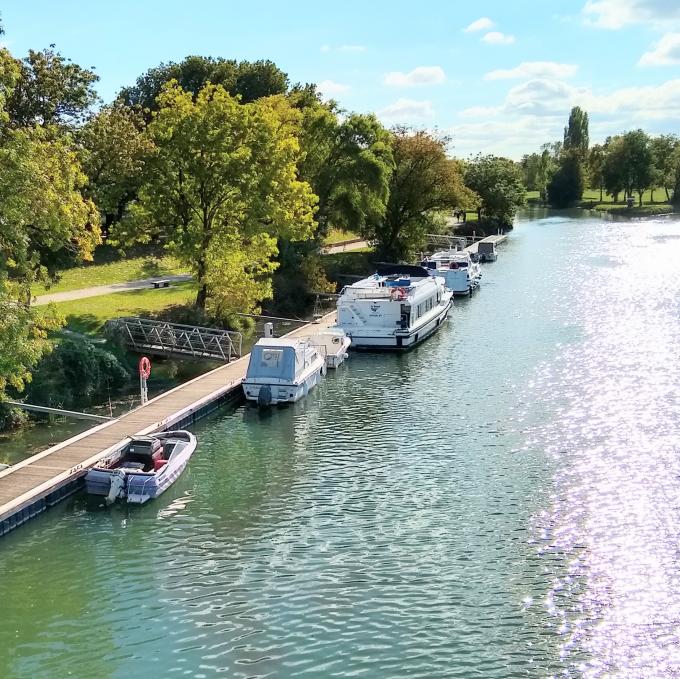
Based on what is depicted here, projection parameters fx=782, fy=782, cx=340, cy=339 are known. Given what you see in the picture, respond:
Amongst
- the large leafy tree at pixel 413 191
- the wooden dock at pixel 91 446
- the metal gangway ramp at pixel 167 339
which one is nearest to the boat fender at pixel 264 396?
the wooden dock at pixel 91 446

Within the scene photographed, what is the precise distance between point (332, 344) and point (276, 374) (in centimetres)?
938

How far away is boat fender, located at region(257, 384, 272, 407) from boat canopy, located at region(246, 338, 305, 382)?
79 cm

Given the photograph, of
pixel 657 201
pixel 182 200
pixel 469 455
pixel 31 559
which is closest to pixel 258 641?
pixel 31 559

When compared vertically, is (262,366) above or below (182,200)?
below

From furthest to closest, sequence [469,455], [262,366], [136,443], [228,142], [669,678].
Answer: [228,142], [262,366], [469,455], [136,443], [669,678]

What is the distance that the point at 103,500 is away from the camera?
26703 mm

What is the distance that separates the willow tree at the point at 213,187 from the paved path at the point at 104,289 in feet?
18.4

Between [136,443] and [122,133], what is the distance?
33.3m

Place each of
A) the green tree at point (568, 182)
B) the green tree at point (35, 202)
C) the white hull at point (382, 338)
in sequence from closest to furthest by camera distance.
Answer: the green tree at point (35, 202)
the white hull at point (382, 338)
the green tree at point (568, 182)

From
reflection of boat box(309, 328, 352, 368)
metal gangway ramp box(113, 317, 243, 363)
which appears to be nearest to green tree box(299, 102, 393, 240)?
reflection of boat box(309, 328, 352, 368)

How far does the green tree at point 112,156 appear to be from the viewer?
5012cm

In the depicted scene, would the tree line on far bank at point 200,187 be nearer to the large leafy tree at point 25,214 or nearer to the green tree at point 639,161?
the large leafy tree at point 25,214

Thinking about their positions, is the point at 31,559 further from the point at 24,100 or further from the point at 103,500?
the point at 24,100

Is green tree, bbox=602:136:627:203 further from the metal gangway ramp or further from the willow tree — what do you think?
the metal gangway ramp
